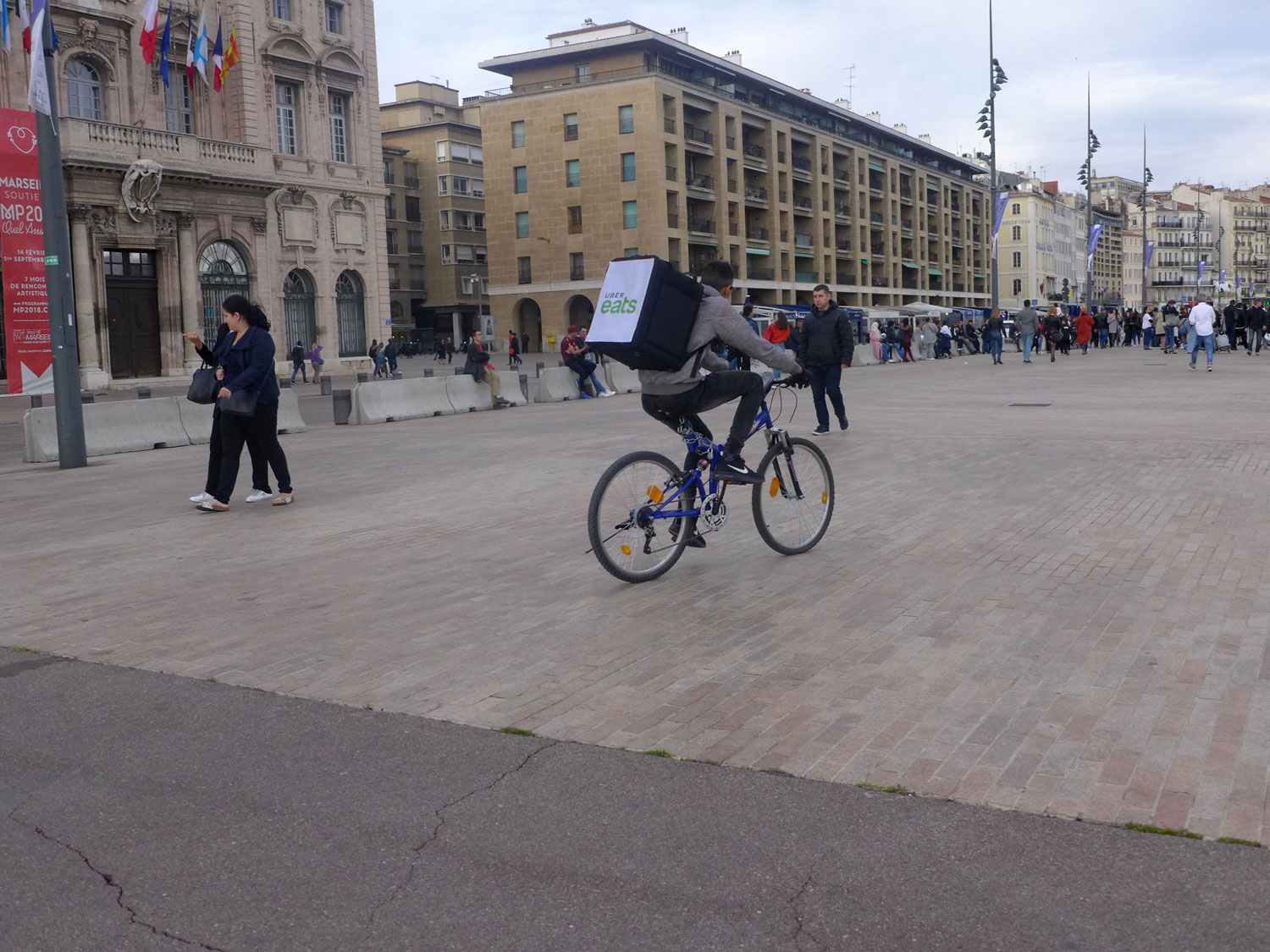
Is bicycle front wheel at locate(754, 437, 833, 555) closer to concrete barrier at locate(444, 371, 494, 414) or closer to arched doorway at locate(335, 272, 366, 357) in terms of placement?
concrete barrier at locate(444, 371, 494, 414)

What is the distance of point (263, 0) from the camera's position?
41906 mm

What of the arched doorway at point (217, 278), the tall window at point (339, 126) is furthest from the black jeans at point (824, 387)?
the tall window at point (339, 126)

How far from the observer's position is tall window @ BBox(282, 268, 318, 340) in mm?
43812

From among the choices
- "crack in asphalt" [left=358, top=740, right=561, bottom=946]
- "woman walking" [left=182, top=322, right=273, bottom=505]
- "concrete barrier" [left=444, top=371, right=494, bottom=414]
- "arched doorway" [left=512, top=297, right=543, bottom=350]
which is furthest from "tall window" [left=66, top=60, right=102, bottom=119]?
"crack in asphalt" [left=358, top=740, right=561, bottom=946]

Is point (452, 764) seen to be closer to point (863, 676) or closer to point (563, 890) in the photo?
point (563, 890)

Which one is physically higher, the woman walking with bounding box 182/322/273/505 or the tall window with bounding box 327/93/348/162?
the tall window with bounding box 327/93/348/162

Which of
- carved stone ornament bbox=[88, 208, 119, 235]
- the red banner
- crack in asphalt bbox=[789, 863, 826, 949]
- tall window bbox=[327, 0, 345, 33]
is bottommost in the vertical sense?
crack in asphalt bbox=[789, 863, 826, 949]

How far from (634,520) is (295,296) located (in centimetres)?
3985

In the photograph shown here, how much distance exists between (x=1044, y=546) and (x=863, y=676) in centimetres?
301

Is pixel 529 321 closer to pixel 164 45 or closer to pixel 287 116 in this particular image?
pixel 287 116

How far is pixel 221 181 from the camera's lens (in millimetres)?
40031

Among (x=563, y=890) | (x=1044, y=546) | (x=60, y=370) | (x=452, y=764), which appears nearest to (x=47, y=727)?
(x=452, y=764)

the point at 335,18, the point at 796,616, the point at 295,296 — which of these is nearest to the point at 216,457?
the point at 796,616

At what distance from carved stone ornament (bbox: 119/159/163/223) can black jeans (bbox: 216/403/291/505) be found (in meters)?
30.3
